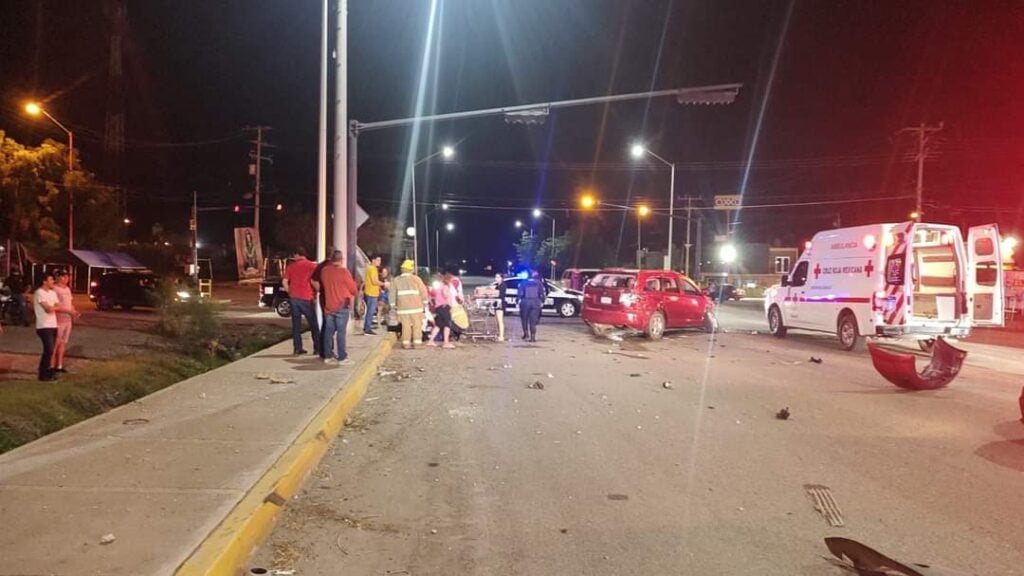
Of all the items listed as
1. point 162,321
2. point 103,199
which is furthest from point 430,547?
point 103,199

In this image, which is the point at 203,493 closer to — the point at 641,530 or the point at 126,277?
the point at 641,530

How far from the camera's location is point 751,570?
4445 millimetres

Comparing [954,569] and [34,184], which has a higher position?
[34,184]

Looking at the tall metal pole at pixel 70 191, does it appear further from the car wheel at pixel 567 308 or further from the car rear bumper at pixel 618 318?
the car rear bumper at pixel 618 318

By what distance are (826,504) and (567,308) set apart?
68.3ft

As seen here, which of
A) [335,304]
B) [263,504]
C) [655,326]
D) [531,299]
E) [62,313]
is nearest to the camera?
[263,504]

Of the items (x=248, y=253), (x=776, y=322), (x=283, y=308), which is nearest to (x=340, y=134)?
(x=283, y=308)

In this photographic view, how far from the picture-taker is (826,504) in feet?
18.8

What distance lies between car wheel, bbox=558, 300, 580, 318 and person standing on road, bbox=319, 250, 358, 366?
50.2 ft

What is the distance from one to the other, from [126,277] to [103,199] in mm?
17034

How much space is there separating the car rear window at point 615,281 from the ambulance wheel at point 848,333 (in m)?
4.62

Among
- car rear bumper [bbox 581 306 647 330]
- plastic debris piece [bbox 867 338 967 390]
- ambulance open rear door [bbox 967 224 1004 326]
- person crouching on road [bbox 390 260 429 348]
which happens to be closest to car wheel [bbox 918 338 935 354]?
ambulance open rear door [bbox 967 224 1004 326]

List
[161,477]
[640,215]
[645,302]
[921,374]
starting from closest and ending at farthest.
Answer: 1. [161,477]
2. [921,374]
3. [645,302]
4. [640,215]

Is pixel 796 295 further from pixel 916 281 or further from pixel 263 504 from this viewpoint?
pixel 263 504
